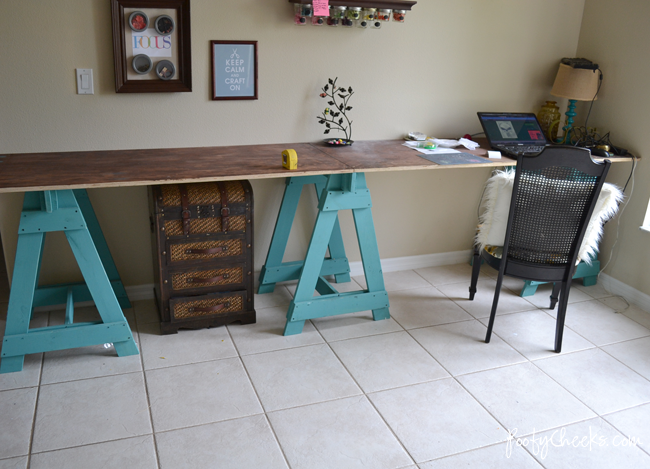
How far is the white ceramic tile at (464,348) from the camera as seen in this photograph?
2537 mm

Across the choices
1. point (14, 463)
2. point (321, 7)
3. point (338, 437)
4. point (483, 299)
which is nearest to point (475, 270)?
point (483, 299)

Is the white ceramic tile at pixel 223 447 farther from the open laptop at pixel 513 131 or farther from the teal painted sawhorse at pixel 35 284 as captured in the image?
the open laptop at pixel 513 131

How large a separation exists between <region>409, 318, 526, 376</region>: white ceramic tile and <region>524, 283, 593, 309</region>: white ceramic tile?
479mm

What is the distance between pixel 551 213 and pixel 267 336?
56.2 inches

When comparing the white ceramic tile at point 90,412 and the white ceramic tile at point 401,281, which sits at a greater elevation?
the white ceramic tile at point 401,281

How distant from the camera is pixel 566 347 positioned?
272cm

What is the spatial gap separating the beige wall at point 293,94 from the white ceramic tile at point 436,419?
124cm

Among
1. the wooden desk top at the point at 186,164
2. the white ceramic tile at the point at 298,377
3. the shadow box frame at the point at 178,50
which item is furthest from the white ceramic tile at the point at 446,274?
the shadow box frame at the point at 178,50

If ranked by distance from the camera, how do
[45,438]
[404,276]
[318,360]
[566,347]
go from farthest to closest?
[404,276] < [566,347] < [318,360] < [45,438]

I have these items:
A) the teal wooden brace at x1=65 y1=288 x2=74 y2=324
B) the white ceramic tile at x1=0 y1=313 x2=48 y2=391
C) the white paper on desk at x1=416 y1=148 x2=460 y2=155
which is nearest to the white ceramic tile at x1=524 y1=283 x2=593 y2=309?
the white paper on desk at x1=416 y1=148 x2=460 y2=155

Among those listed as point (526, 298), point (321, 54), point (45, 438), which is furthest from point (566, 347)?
point (45, 438)

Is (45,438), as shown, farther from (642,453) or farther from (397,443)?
(642,453)

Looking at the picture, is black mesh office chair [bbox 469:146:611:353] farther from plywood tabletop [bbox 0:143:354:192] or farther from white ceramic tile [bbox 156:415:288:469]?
white ceramic tile [bbox 156:415:288:469]

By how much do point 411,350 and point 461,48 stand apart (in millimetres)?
1753
